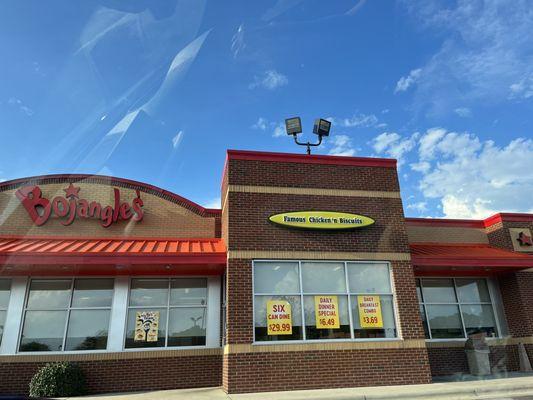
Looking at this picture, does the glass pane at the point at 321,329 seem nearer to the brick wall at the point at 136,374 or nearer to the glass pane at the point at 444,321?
the brick wall at the point at 136,374

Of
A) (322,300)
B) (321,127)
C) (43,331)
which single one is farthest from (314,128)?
(43,331)

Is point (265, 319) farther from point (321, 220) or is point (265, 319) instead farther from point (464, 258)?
point (464, 258)

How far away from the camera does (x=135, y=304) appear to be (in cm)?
1325

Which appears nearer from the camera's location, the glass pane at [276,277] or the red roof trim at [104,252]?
the red roof trim at [104,252]

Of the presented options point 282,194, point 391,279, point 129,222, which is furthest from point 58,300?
point 391,279

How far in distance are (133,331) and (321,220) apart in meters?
6.44

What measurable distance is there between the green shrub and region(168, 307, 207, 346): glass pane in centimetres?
265

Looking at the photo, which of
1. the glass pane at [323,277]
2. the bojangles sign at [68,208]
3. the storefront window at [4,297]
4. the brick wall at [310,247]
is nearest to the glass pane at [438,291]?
the brick wall at [310,247]

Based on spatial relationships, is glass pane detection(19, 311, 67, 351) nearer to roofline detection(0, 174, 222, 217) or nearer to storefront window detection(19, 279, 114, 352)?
storefront window detection(19, 279, 114, 352)

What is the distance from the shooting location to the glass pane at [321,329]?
12.0 m

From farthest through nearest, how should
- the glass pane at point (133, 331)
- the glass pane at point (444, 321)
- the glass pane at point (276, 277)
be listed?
the glass pane at point (444, 321) < the glass pane at point (133, 331) < the glass pane at point (276, 277)

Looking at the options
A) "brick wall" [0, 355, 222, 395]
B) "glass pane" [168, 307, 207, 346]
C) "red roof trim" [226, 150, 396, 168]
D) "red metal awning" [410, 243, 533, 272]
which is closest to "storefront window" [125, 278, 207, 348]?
"glass pane" [168, 307, 207, 346]

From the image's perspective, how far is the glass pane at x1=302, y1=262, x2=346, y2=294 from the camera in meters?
12.4

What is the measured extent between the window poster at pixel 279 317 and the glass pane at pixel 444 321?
20.1 ft
